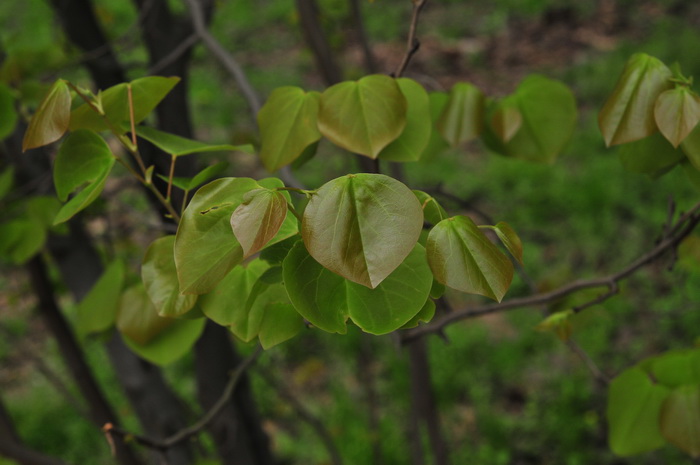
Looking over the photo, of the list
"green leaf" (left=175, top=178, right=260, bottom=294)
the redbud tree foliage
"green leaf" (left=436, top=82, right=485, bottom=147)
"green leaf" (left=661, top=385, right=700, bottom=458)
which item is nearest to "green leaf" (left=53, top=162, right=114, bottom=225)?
the redbud tree foliage

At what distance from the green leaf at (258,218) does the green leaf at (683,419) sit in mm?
555

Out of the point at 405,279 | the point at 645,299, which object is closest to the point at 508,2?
the point at 645,299

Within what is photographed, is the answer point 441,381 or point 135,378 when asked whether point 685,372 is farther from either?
point 441,381

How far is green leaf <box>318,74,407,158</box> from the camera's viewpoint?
2.03 feet

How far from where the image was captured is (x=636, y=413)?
2.72ft

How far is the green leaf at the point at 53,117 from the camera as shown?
0.55 m

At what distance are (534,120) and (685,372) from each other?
1.15ft

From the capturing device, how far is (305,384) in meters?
2.53

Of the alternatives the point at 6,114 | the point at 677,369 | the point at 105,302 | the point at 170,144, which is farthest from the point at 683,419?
the point at 6,114

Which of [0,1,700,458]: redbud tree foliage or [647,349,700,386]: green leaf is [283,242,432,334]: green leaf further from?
[647,349,700,386]: green leaf

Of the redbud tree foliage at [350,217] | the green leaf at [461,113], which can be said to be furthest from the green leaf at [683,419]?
the green leaf at [461,113]

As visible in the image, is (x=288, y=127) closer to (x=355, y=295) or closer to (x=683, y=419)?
(x=355, y=295)

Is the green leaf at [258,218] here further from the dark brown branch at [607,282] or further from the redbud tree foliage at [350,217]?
the dark brown branch at [607,282]

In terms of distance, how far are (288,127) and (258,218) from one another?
0.26m
